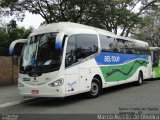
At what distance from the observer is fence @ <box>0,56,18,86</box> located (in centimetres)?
2019

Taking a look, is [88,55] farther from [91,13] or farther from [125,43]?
[91,13]

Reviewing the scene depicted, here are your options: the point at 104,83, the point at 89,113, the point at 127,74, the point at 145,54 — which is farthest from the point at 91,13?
the point at 89,113

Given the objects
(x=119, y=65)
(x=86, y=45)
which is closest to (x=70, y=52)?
(x=86, y=45)

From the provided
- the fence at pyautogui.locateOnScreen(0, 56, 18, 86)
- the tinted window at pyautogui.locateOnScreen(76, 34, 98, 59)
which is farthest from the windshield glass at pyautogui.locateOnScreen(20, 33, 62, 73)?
the fence at pyautogui.locateOnScreen(0, 56, 18, 86)

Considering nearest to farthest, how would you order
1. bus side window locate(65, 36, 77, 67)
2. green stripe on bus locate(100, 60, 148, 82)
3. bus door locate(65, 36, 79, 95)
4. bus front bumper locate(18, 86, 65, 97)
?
bus front bumper locate(18, 86, 65, 97)
bus door locate(65, 36, 79, 95)
bus side window locate(65, 36, 77, 67)
green stripe on bus locate(100, 60, 148, 82)

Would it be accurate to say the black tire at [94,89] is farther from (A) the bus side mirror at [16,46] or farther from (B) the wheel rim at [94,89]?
(A) the bus side mirror at [16,46]

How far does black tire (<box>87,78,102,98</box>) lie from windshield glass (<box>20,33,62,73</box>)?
8.61 ft

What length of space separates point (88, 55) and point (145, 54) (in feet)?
30.1

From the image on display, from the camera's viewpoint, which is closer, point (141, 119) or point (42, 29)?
point (141, 119)

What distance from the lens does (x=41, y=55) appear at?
40.4ft

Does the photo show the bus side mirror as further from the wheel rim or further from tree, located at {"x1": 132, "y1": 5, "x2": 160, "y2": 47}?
tree, located at {"x1": 132, "y1": 5, "x2": 160, "y2": 47}

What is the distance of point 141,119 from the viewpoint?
349 inches

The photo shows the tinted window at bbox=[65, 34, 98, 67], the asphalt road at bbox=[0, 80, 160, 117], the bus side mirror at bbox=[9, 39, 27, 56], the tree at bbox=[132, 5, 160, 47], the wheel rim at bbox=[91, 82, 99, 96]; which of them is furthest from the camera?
the tree at bbox=[132, 5, 160, 47]

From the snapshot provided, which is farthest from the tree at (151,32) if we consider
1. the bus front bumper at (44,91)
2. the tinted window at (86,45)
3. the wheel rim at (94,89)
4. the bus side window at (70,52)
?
the bus front bumper at (44,91)
